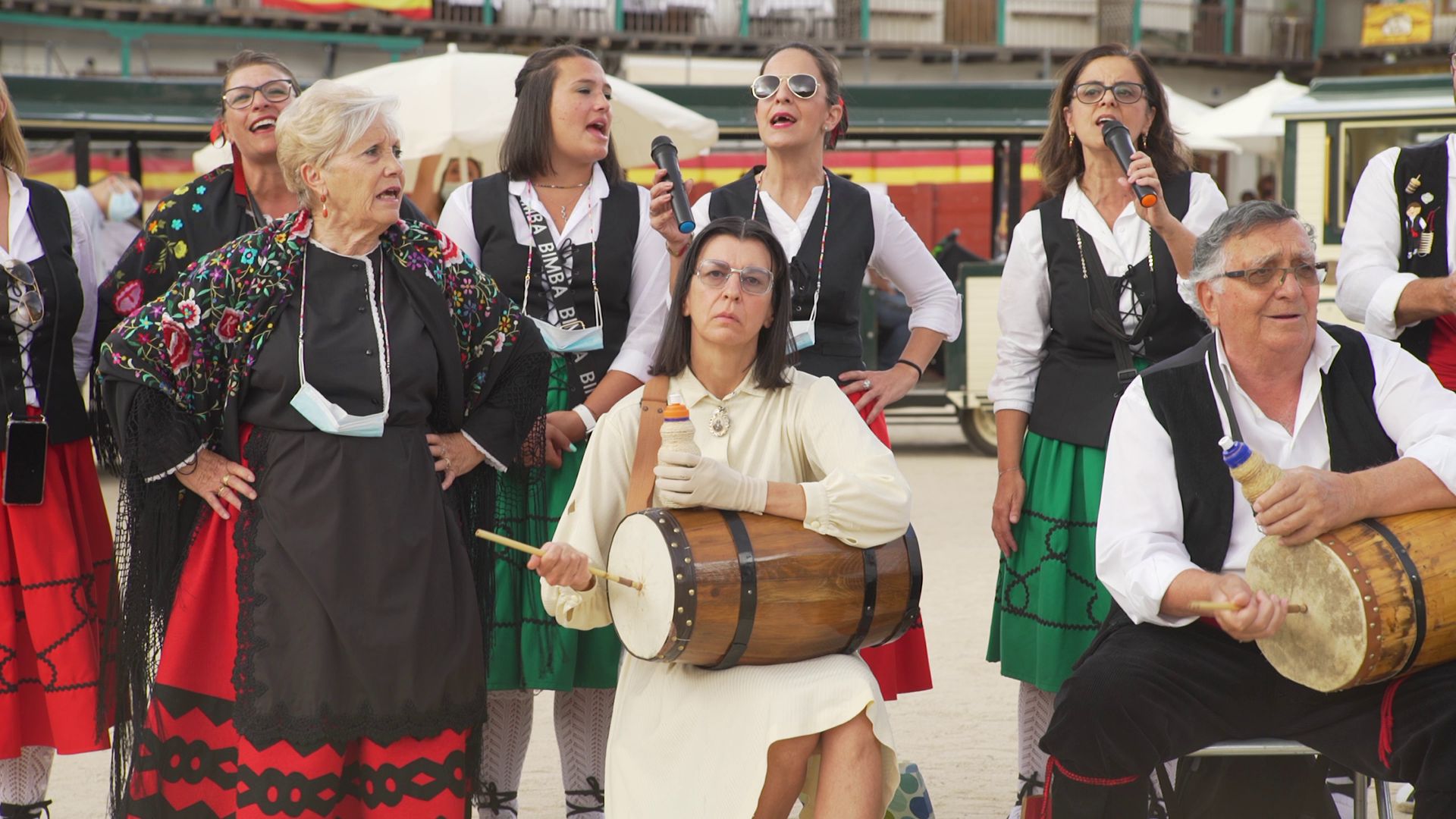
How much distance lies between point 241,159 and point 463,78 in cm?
744

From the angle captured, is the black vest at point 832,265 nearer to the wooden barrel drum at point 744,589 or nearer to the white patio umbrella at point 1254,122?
the wooden barrel drum at point 744,589

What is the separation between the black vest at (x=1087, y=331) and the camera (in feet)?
12.6

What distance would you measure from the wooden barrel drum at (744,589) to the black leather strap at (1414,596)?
3.23ft

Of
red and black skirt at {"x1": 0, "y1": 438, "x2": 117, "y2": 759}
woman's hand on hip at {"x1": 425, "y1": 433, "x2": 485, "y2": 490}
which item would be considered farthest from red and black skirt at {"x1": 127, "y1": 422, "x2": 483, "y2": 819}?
red and black skirt at {"x1": 0, "y1": 438, "x2": 117, "y2": 759}

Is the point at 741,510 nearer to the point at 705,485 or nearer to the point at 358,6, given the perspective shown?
the point at 705,485

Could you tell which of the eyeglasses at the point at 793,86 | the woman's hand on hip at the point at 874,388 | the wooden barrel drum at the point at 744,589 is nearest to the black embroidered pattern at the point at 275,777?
the wooden barrel drum at the point at 744,589

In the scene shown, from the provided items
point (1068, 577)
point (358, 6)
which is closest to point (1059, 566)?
point (1068, 577)

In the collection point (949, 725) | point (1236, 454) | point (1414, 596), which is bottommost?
point (949, 725)

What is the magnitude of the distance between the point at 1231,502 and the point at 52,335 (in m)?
2.88

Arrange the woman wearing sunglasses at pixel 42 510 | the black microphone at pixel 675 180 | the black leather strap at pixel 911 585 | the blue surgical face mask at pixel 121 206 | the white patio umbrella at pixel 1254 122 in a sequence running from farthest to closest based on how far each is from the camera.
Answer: the white patio umbrella at pixel 1254 122 < the blue surgical face mask at pixel 121 206 < the woman wearing sunglasses at pixel 42 510 < the black microphone at pixel 675 180 < the black leather strap at pixel 911 585

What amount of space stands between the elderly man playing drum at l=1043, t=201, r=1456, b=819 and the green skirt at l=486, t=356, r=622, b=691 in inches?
50.1

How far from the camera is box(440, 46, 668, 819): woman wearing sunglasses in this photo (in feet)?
12.7

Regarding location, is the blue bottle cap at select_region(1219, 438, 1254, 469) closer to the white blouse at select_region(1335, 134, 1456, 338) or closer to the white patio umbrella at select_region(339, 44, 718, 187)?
the white blouse at select_region(1335, 134, 1456, 338)

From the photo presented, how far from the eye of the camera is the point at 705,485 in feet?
10.2
